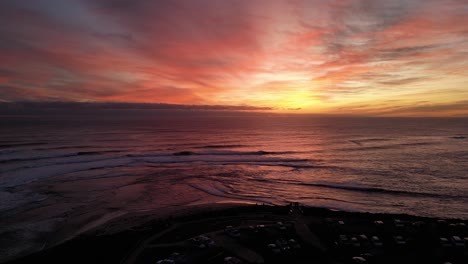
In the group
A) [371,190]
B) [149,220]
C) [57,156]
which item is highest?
[57,156]

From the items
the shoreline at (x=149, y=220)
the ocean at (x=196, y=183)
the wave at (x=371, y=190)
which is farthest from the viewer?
the wave at (x=371, y=190)

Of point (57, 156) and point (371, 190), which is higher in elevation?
point (57, 156)

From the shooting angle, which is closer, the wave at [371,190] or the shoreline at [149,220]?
the shoreline at [149,220]

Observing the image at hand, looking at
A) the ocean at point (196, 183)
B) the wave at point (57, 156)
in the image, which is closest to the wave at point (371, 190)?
the ocean at point (196, 183)

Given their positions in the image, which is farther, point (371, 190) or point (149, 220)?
point (371, 190)

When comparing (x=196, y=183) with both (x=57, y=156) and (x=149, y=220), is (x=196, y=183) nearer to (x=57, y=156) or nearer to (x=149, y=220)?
(x=149, y=220)

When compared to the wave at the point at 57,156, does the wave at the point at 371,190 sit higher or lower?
lower

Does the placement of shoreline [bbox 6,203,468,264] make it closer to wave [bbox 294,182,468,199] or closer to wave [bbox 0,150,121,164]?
wave [bbox 294,182,468,199]

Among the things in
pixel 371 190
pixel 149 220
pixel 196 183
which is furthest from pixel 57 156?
pixel 371 190

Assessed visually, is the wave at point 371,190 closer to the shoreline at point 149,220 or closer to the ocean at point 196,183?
the ocean at point 196,183

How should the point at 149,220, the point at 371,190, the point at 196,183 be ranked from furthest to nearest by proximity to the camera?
the point at 196,183
the point at 371,190
the point at 149,220

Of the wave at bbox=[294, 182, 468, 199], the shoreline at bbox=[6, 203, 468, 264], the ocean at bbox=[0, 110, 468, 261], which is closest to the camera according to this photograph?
the shoreline at bbox=[6, 203, 468, 264]

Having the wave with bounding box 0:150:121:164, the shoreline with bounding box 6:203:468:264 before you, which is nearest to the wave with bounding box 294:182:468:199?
the shoreline with bounding box 6:203:468:264
